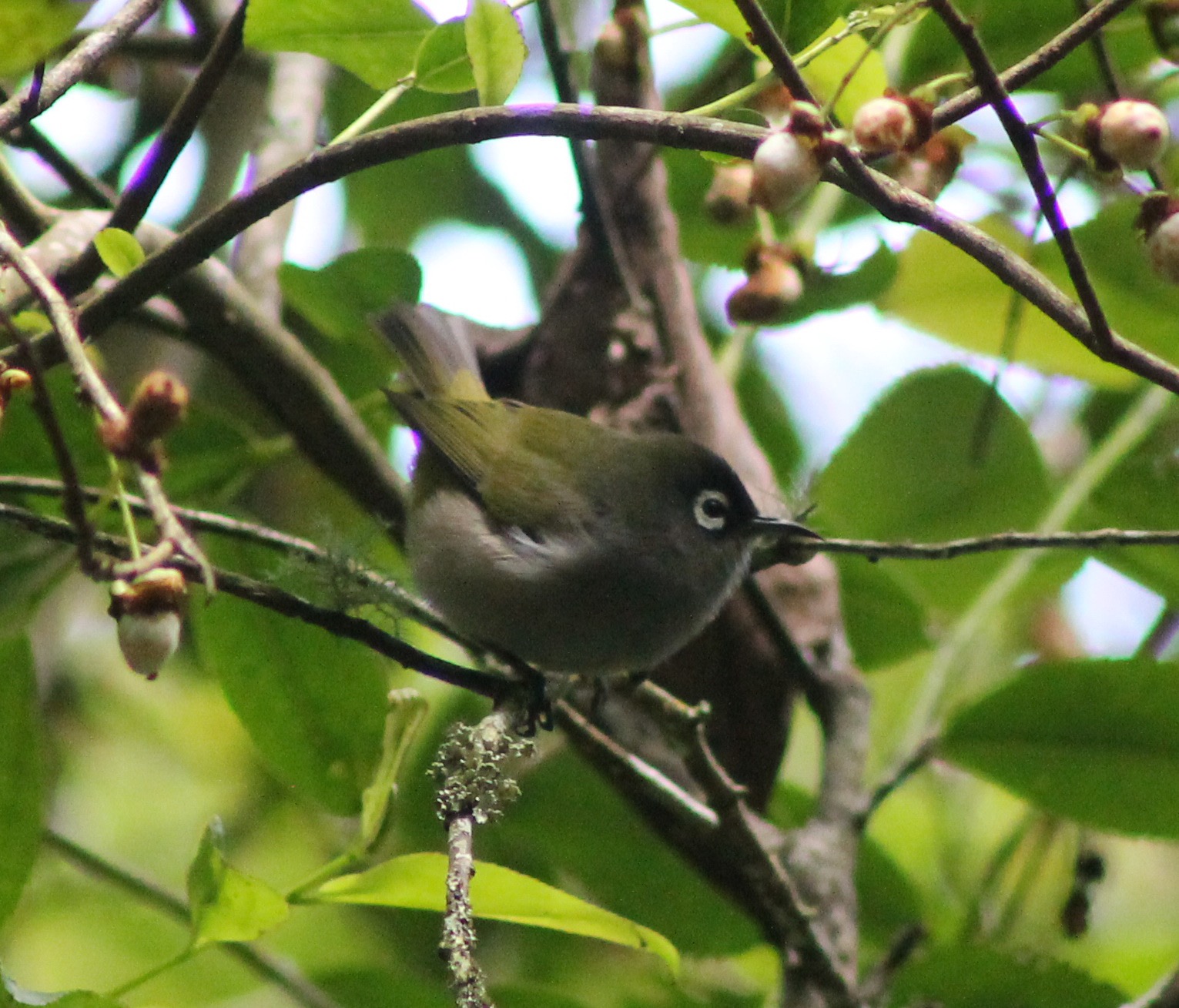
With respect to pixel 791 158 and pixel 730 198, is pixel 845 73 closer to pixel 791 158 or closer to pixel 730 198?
pixel 730 198

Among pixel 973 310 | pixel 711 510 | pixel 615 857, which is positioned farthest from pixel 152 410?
pixel 973 310

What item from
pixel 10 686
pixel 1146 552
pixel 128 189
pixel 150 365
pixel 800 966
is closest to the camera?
pixel 128 189

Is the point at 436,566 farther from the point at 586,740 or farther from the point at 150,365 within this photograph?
the point at 150,365

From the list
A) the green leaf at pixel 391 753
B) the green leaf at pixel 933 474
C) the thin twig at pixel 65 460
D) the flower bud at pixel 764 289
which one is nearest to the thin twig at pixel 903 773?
the green leaf at pixel 933 474

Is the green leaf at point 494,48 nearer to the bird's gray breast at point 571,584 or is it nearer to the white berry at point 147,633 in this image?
the white berry at point 147,633

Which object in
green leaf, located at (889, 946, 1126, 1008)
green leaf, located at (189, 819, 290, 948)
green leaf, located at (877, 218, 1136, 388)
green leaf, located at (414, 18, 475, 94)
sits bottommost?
green leaf, located at (189, 819, 290, 948)

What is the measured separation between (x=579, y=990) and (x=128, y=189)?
8.84 ft

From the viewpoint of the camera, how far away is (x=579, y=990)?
383cm

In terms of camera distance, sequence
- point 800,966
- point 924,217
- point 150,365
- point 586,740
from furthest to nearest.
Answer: point 150,365 → point 800,966 → point 586,740 → point 924,217

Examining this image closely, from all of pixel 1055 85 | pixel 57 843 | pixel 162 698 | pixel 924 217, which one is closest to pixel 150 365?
pixel 162 698

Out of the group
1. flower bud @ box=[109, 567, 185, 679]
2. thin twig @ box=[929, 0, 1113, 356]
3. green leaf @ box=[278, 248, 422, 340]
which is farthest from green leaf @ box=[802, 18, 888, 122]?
flower bud @ box=[109, 567, 185, 679]

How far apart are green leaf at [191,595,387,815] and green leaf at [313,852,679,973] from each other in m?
0.41

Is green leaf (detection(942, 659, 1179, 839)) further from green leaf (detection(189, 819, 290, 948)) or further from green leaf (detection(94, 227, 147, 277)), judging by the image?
green leaf (detection(94, 227, 147, 277))

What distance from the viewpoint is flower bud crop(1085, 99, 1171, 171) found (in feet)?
4.74
